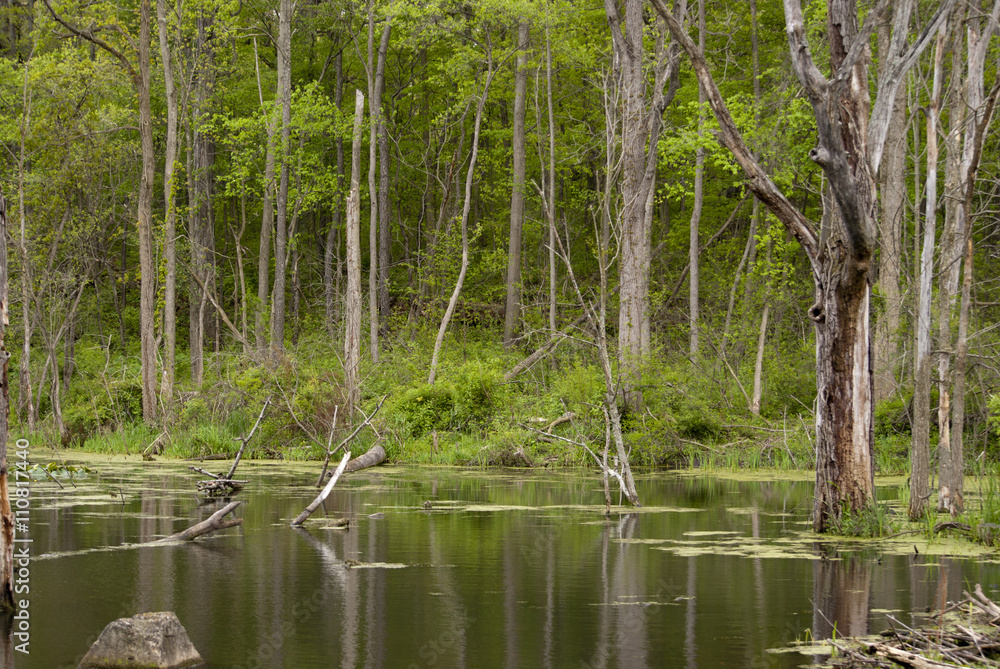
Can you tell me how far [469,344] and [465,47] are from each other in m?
9.20

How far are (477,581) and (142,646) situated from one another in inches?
138

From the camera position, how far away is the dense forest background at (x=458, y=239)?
21688mm

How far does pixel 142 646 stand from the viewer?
6.11 m

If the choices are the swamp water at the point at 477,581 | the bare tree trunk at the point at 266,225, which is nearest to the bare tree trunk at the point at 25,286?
the bare tree trunk at the point at 266,225

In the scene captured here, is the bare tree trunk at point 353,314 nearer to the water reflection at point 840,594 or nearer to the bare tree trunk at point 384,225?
the bare tree trunk at point 384,225

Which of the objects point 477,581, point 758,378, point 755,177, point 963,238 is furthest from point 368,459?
point 963,238

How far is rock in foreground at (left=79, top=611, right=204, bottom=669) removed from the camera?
6078 millimetres

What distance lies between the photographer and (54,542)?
429 inches

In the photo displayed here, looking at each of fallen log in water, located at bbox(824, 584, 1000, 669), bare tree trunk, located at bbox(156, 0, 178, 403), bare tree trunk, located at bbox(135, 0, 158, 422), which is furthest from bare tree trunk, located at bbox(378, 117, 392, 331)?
fallen log in water, located at bbox(824, 584, 1000, 669)

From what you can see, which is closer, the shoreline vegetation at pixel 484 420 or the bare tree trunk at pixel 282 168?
the shoreline vegetation at pixel 484 420

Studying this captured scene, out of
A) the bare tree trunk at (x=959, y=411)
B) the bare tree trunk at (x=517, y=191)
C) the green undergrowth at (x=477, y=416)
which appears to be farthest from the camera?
the bare tree trunk at (x=517, y=191)

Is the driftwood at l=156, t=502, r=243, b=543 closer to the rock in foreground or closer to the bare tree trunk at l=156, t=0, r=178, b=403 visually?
the rock in foreground

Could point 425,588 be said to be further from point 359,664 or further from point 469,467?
point 469,467

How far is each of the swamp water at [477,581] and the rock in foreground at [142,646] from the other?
257 millimetres
